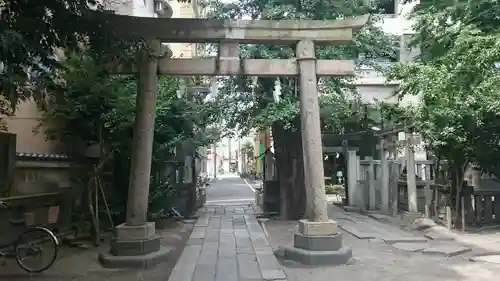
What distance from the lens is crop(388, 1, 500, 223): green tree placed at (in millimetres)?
9922

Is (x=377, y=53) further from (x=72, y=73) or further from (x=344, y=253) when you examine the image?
(x=72, y=73)

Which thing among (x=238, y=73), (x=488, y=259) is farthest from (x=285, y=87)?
(x=488, y=259)

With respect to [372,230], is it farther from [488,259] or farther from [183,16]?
[183,16]

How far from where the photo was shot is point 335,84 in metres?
13.8

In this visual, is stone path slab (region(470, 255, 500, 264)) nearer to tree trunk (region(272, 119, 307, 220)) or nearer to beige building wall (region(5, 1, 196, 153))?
tree trunk (region(272, 119, 307, 220))

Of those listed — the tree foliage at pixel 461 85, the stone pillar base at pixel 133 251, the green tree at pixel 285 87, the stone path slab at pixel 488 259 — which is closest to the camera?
the stone path slab at pixel 488 259

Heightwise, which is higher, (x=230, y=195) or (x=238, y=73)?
(x=238, y=73)

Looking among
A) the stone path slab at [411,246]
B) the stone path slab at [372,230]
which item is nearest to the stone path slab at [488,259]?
the stone path slab at [411,246]

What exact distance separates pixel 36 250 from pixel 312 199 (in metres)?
4.76

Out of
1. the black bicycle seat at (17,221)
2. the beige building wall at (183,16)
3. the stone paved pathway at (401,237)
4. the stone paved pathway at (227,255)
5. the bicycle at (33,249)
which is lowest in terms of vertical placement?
the stone paved pathway at (227,255)

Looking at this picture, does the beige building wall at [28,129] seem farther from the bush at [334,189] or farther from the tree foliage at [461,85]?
the bush at [334,189]

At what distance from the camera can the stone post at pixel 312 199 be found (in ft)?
27.2

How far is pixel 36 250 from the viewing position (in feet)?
25.0

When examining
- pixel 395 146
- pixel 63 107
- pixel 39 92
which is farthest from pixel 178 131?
pixel 39 92
